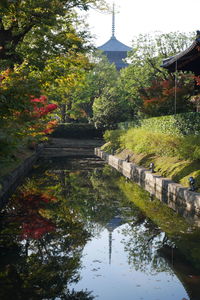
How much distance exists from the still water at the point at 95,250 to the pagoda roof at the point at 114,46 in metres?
132

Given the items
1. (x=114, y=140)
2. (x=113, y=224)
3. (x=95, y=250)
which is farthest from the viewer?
(x=114, y=140)

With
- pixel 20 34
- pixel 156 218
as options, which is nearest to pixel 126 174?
pixel 20 34

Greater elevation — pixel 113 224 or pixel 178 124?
pixel 178 124

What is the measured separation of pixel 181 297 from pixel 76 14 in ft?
75.3

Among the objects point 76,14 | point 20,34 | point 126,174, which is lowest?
Result: point 126,174

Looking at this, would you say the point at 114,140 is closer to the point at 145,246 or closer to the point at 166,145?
the point at 166,145

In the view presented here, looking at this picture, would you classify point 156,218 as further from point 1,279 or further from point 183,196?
point 1,279

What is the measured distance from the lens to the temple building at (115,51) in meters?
135

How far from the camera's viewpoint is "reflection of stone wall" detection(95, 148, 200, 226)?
11859 millimetres

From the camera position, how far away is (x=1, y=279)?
638 centimetres

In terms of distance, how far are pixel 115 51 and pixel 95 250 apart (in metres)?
135

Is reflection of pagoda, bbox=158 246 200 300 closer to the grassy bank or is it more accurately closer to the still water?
the still water

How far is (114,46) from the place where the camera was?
143 meters

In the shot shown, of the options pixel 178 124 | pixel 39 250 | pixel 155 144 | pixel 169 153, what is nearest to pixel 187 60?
pixel 178 124
